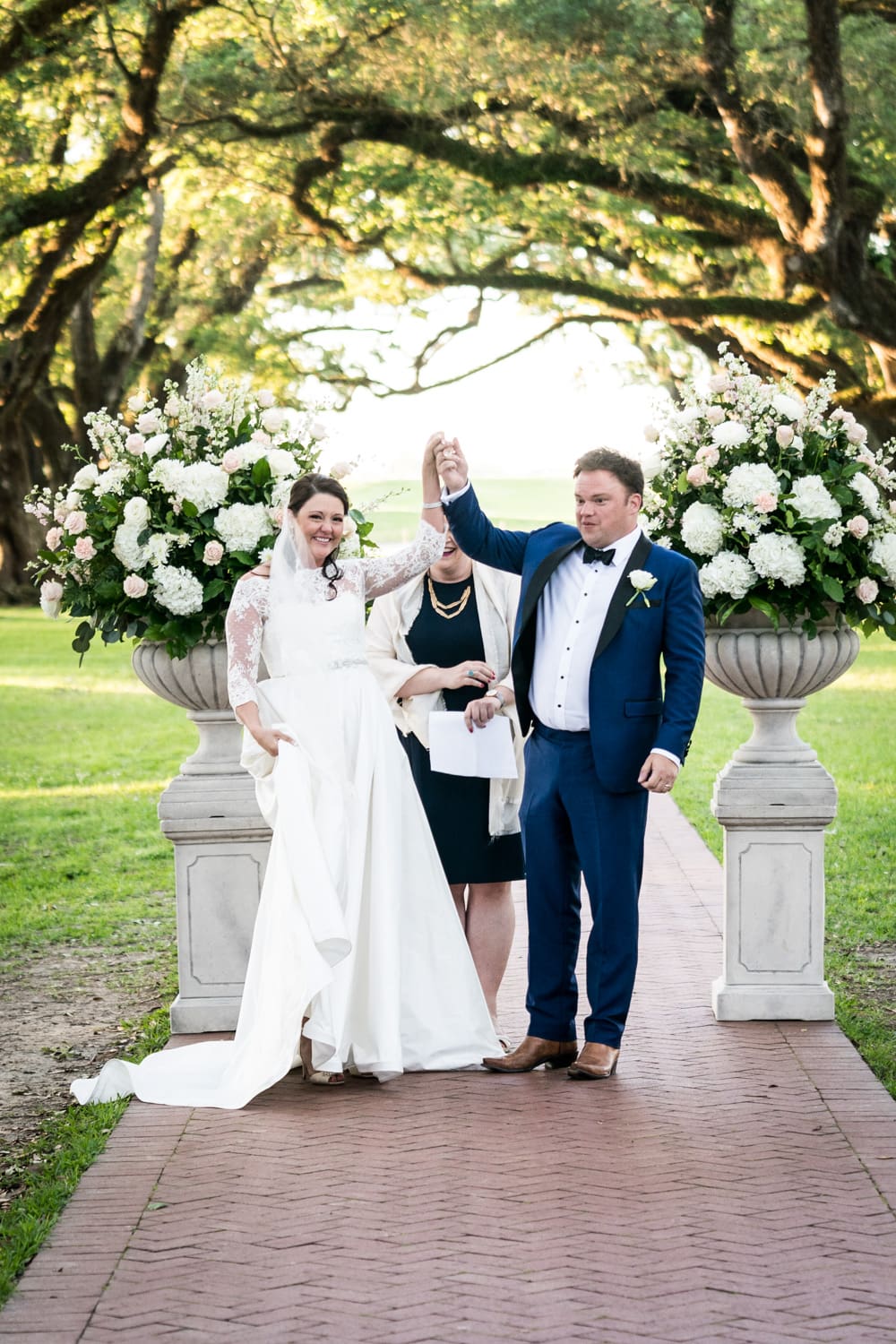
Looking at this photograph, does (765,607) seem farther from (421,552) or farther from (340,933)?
(340,933)

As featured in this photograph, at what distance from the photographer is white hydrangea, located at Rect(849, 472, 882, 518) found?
20.6 feet

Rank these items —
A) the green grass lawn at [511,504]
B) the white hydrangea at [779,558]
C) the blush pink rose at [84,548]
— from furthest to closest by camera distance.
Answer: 1. the green grass lawn at [511,504]
2. the blush pink rose at [84,548]
3. the white hydrangea at [779,558]

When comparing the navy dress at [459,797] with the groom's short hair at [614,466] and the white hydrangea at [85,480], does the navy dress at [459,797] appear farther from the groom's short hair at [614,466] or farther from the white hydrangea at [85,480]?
the white hydrangea at [85,480]

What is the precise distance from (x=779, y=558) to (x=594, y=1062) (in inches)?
79.5

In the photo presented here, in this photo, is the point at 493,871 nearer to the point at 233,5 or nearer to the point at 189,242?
the point at 233,5

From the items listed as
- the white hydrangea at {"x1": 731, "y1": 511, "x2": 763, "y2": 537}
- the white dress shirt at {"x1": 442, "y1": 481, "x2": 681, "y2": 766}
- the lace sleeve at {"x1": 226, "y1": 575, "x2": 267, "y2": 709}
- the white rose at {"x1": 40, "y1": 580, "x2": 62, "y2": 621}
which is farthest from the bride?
the white hydrangea at {"x1": 731, "y1": 511, "x2": 763, "y2": 537}

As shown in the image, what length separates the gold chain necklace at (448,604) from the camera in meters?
6.38

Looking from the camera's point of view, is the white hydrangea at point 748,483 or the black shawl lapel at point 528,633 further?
the white hydrangea at point 748,483

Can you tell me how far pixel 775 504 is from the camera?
242 inches

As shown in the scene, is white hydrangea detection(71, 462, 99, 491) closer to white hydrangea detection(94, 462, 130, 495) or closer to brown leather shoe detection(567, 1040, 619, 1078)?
white hydrangea detection(94, 462, 130, 495)

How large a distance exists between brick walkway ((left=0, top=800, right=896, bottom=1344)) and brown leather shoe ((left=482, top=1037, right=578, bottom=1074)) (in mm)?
64

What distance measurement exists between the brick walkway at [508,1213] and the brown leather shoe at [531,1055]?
0.06 meters

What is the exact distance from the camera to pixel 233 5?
1966 centimetres

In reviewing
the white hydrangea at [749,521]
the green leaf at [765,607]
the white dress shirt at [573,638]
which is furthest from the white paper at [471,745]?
the white hydrangea at [749,521]
